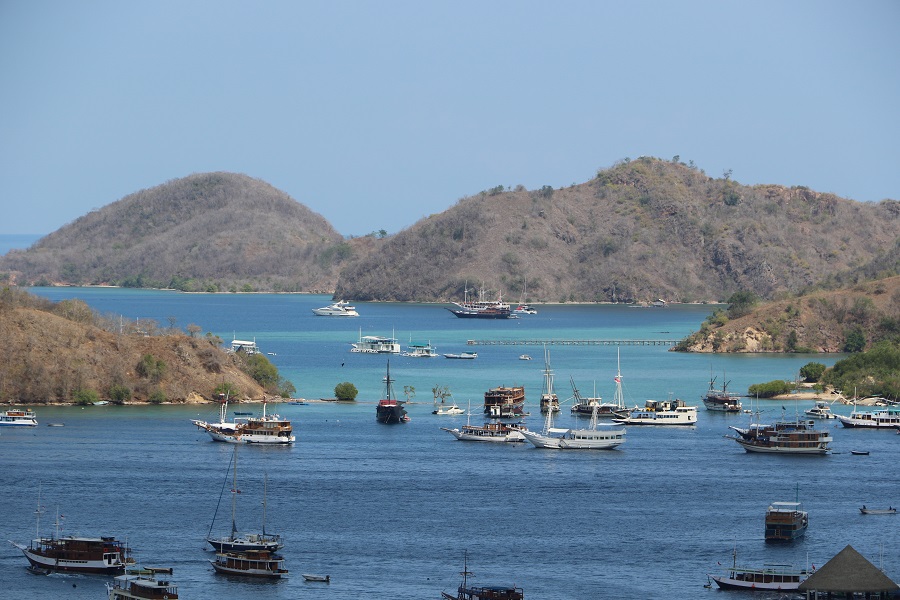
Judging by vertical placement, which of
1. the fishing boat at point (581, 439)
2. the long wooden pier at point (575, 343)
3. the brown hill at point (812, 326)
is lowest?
the fishing boat at point (581, 439)

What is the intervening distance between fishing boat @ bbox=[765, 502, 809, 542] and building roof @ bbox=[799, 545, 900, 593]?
12.7 m

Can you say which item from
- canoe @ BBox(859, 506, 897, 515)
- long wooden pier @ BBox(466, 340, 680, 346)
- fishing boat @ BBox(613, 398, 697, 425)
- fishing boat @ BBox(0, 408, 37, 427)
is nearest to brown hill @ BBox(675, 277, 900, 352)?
long wooden pier @ BBox(466, 340, 680, 346)

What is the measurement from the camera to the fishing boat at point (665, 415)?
105m

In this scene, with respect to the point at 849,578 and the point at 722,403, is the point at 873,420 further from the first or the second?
the point at 849,578

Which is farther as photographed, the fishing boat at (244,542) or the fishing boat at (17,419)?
the fishing boat at (17,419)

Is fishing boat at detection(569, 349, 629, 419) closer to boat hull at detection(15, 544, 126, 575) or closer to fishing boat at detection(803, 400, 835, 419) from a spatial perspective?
fishing boat at detection(803, 400, 835, 419)

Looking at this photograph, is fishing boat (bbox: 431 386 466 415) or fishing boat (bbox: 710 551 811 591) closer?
fishing boat (bbox: 710 551 811 591)

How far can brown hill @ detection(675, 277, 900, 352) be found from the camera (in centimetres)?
17262

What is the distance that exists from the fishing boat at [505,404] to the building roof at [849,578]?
54173 mm

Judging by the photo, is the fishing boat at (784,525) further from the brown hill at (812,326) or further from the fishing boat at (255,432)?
the brown hill at (812,326)

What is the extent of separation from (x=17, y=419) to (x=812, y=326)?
103688 millimetres

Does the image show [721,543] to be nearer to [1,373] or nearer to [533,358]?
[1,373]

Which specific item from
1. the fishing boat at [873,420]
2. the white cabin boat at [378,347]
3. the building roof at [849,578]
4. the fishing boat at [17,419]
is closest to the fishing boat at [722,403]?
the fishing boat at [873,420]

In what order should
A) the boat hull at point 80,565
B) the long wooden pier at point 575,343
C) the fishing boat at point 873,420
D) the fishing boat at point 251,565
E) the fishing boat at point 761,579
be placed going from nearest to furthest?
1. the fishing boat at point 761,579
2. the fishing boat at point 251,565
3. the boat hull at point 80,565
4. the fishing boat at point 873,420
5. the long wooden pier at point 575,343
